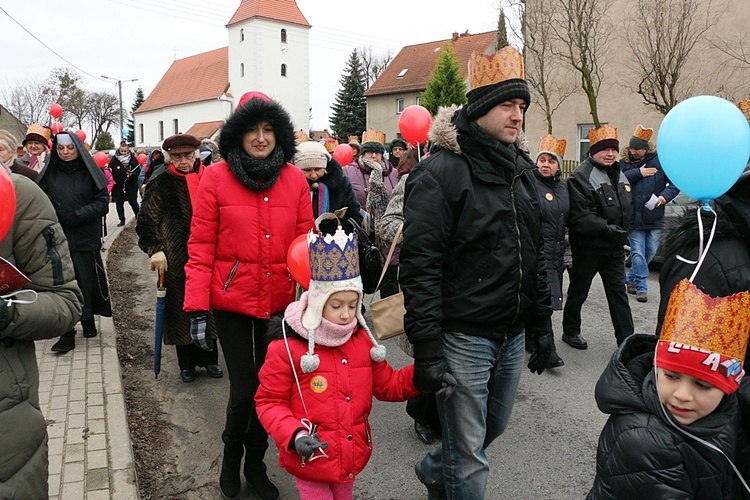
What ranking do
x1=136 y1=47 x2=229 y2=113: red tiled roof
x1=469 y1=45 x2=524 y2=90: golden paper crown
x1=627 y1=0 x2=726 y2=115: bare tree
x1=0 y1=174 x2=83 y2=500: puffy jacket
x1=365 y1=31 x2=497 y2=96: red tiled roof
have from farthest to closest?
1. x1=136 y1=47 x2=229 y2=113: red tiled roof
2. x1=365 y1=31 x2=497 y2=96: red tiled roof
3. x1=627 y1=0 x2=726 y2=115: bare tree
4. x1=469 y1=45 x2=524 y2=90: golden paper crown
5. x1=0 y1=174 x2=83 y2=500: puffy jacket

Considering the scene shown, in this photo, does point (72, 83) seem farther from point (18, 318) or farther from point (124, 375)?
point (18, 318)

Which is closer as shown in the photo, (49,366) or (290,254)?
(290,254)

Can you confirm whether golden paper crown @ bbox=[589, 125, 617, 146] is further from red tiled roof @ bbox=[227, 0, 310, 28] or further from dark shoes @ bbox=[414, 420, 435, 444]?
red tiled roof @ bbox=[227, 0, 310, 28]

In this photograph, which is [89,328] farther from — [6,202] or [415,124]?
[6,202]

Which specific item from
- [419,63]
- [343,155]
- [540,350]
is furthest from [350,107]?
[540,350]

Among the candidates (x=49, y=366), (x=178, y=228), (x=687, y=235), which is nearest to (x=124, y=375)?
(x=49, y=366)

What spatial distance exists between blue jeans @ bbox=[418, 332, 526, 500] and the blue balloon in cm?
109

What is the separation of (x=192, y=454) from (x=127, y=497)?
0.83 m

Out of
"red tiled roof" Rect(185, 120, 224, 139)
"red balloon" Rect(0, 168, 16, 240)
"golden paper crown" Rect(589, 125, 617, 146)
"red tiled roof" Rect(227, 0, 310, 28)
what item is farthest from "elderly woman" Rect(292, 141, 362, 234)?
"red tiled roof" Rect(185, 120, 224, 139)

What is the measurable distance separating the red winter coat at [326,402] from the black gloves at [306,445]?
139 mm

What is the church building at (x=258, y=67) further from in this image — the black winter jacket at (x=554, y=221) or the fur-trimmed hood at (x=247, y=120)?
the fur-trimmed hood at (x=247, y=120)

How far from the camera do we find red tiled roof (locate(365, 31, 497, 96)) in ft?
152

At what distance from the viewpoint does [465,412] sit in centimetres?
283

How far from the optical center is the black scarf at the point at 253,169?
3.40m
